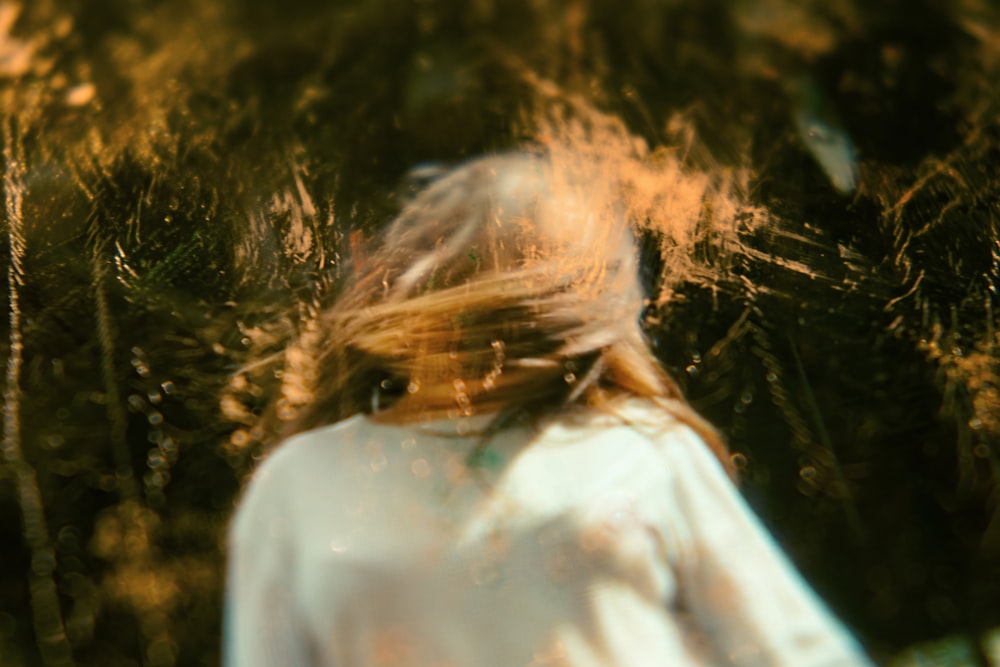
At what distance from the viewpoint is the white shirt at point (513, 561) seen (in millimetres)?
506

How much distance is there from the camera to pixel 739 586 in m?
0.52

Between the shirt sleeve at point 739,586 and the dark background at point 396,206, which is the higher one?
the dark background at point 396,206

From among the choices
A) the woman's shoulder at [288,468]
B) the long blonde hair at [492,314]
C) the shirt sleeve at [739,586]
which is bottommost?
the shirt sleeve at [739,586]

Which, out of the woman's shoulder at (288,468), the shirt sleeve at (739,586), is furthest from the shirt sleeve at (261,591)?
the shirt sleeve at (739,586)

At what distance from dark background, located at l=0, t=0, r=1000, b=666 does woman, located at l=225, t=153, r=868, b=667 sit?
3 cm

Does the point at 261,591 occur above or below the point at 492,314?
below

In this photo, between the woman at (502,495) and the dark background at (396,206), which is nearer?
the dark background at (396,206)

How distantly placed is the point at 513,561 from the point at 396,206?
27 cm

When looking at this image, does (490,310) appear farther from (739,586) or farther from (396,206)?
(739,586)

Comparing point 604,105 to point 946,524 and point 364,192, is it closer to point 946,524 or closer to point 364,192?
point 364,192

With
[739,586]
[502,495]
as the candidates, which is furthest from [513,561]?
[739,586]

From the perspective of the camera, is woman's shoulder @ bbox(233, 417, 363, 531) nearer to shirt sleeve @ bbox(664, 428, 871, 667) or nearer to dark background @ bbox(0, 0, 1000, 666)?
dark background @ bbox(0, 0, 1000, 666)

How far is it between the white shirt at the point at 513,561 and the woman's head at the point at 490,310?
40 millimetres

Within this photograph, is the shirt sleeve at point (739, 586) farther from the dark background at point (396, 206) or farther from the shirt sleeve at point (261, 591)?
the shirt sleeve at point (261, 591)
